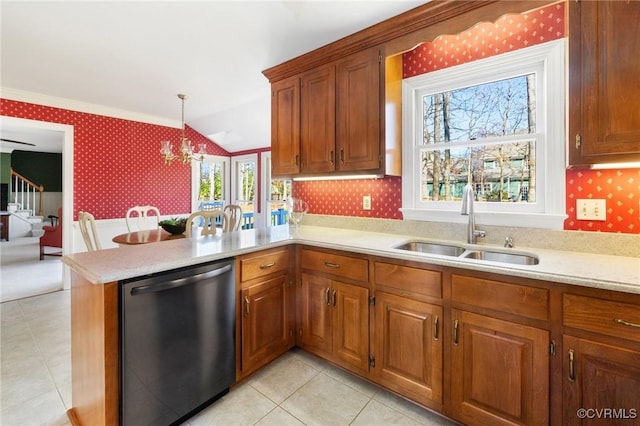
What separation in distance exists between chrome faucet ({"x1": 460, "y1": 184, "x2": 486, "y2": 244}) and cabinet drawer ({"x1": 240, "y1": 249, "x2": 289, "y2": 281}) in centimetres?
128

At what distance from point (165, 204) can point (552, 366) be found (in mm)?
5298

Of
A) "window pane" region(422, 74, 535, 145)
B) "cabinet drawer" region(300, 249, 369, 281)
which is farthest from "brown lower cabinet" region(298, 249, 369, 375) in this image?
"window pane" region(422, 74, 535, 145)

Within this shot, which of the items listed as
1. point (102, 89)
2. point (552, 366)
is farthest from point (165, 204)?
point (552, 366)

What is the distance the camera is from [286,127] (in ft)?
8.94

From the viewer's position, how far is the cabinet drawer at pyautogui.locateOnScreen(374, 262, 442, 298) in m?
1.61

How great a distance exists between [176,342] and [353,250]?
1.13 meters

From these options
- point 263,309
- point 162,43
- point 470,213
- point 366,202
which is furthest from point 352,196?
point 162,43

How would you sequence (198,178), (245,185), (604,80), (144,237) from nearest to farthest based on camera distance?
(604,80), (144,237), (198,178), (245,185)

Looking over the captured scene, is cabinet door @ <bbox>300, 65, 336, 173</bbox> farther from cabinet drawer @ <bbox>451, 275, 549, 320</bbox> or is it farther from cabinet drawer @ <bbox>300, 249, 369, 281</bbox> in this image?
cabinet drawer @ <bbox>451, 275, 549, 320</bbox>

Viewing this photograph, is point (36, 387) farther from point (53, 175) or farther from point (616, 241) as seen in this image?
point (53, 175)

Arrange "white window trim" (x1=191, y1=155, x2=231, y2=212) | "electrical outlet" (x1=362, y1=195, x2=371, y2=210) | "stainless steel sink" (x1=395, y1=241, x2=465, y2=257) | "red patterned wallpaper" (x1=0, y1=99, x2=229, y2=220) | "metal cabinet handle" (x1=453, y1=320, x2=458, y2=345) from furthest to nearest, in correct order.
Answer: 1. "white window trim" (x1=191, y1=155, x2=231, y2=212)
2. "red patterned wallpaper" (x1=0, y1=99, x2=229, y2=220)
3. "electrical outlet" (x1=362, y1=195, x2=371, y2=210)
4. "stainless steel sink" (x1=395, y1=241, x2=465, y2=257)
5. "metal cabinet handle" (x1=453, y1=320, x2=458, y2=345)

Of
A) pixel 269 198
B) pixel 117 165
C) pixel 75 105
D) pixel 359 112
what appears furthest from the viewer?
pixel 269 198

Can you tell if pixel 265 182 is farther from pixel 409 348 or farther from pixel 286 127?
pixel 409 348

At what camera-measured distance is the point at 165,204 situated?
5.02 m
